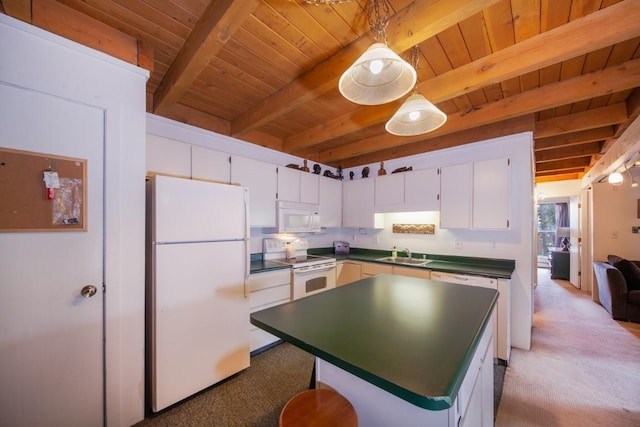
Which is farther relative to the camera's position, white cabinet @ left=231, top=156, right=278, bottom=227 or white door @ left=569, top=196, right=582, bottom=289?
white door @ left=569, top=196, right=582, bottom=289

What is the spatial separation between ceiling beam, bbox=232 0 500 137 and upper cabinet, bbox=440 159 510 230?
1990mm

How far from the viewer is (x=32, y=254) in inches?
54.9

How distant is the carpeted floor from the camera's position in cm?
182

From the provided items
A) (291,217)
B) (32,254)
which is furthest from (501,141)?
(32,254)

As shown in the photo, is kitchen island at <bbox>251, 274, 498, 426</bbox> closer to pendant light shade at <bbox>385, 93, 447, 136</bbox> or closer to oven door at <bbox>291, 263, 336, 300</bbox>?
pendant light shade at <bbox>385, 93, 447, 136</bbox>

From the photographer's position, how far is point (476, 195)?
9.59 feet

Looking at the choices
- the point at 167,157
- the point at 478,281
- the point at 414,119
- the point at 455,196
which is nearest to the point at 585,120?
the point at 455,196

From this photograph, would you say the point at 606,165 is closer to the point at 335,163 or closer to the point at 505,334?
the point at 505,334

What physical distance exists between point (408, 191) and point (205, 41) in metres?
2.83

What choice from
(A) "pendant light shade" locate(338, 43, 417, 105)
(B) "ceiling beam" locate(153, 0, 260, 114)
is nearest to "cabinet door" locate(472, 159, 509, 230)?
(A) "pendant light shade" locate(338, 43, 417, 105)

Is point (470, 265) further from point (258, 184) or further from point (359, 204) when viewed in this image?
point (258, 184)

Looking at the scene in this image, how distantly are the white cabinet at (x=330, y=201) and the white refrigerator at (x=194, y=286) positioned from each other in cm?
164

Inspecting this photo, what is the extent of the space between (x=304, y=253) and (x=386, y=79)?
9.21 ft

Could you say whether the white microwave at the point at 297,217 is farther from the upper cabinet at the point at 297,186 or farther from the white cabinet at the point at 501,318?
the white cabinet at the point at 501,318
